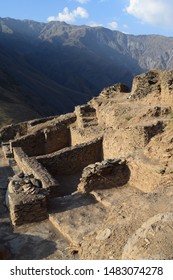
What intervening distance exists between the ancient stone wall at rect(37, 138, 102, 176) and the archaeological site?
4 centimetres

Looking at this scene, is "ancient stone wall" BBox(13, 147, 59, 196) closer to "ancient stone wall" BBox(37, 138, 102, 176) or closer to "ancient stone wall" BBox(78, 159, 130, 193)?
"ancient stone wall" BBox(37, 138, 102, 176)

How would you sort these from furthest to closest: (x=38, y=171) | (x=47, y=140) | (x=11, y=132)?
(x=11, y=132) < (x=47, y=140) < (x=38, y=171)

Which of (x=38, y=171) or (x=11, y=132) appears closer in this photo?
(x=38, y=171)

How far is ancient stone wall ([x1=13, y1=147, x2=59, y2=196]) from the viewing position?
37.8 ft

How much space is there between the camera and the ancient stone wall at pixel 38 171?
11.5m

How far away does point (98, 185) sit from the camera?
11.3 meters

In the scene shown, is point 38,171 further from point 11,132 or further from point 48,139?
point 11,132

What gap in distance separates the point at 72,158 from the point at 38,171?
Result: 2097 millimetres

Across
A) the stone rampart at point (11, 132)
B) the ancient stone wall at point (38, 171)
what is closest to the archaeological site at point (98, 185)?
the ancient stone wall at point (38, 171)

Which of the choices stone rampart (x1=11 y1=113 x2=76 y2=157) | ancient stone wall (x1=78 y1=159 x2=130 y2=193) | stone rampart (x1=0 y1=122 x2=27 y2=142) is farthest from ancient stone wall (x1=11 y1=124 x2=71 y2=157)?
ancient stone wall (x1=78 y1=159 x2=130 y2=193)

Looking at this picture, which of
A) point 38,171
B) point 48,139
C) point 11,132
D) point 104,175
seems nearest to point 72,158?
point 38,171

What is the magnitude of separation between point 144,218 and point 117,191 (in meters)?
3.79

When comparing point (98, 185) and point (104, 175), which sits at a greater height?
point (104, 175)

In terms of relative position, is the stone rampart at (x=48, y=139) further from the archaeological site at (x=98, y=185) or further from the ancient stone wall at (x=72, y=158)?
the ancient stone wall at (x=72, y=158)
